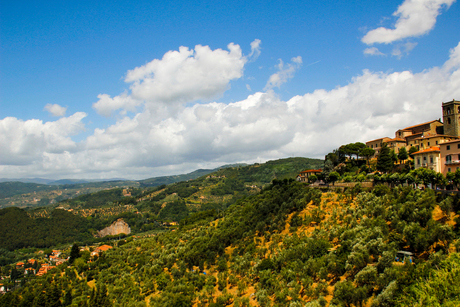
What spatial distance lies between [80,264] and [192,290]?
4106 centimetres

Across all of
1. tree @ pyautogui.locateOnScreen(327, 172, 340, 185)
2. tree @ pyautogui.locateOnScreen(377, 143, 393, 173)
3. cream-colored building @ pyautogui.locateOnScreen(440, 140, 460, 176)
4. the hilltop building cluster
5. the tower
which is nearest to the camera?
cream-colored building @ pyautogui.locateOnScreen(440, 140, 460, 176)

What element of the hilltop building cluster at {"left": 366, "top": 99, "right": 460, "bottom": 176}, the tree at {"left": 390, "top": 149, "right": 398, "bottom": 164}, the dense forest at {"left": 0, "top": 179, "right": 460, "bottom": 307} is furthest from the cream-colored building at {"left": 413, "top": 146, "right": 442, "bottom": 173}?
the dense forest at {"left": 0, "top": 179, "right": 460, "bottom": 307}

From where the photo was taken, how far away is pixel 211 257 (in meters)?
44.5

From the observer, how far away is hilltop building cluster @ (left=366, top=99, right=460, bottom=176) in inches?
1473

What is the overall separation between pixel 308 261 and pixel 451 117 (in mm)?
40082

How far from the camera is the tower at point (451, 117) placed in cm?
4638

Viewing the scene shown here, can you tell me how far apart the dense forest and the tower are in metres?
20.8

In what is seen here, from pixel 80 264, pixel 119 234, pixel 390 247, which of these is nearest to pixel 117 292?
pixel 80 264

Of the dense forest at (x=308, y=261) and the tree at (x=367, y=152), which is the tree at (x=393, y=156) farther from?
the dense forest at (x=308, y=261)

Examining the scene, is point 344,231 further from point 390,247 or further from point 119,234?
point 119,234

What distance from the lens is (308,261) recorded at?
2836 cm

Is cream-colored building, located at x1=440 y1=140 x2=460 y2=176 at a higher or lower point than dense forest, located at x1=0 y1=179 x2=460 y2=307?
higher

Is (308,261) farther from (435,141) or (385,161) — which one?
(435,141)

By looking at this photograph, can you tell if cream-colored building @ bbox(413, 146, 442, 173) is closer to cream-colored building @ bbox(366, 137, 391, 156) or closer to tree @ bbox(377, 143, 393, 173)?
tree @ bbox(377, 143, 393, 173)
